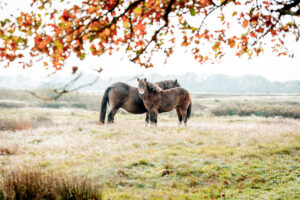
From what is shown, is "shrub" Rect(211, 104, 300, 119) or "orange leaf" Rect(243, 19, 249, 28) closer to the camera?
"orange leaf" Rect(243, 19, 249, 28)

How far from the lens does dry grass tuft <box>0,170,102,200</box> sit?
17.7ft

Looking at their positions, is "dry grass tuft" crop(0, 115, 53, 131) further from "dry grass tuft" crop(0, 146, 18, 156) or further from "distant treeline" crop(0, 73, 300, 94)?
"distant treeline" crop(0, 73, 300, 94)

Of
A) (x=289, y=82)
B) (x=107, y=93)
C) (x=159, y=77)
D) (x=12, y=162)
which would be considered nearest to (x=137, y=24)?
(x=12, y=162)

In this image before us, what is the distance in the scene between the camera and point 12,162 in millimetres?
8586

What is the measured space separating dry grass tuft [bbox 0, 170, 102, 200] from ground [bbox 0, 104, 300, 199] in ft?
2.27

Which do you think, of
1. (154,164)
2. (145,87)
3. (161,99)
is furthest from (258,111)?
(154,164)

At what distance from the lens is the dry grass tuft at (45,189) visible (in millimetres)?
5398

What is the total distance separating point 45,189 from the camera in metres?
5.44

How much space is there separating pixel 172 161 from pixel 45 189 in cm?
411

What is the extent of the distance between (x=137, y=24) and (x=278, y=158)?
649cm

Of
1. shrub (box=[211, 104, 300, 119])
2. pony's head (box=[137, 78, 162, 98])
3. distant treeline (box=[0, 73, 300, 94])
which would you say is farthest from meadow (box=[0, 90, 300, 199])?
distant treeline (box=[0, 73, 300, 94])

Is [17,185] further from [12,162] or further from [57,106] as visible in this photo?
[57,106]

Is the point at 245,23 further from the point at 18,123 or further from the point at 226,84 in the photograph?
the point at 226,84

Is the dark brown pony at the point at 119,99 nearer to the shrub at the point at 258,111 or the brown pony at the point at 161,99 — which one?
the brown pony at the point at 161,99
